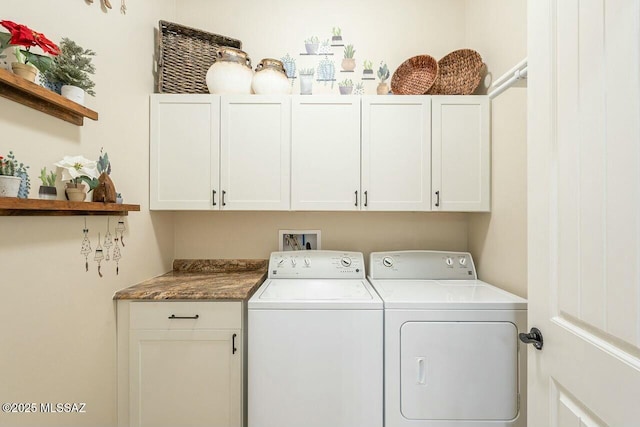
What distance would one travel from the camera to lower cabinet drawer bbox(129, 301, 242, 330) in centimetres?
156

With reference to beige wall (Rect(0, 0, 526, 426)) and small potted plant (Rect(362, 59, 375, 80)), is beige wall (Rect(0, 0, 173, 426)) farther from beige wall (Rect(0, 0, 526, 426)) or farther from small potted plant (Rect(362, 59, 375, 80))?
small potted plant (Rect(362, 59, 375, 80))

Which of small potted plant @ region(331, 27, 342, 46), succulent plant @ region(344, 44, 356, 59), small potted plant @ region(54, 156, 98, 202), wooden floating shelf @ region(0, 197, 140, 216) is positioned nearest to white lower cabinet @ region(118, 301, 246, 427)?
wooden floating shelf @ region(0, 197, 140, 216)

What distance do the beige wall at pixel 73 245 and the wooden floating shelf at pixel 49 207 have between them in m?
0.03

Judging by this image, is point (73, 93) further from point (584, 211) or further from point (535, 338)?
point (535, 338)

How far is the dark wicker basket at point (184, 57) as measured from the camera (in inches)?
75.6

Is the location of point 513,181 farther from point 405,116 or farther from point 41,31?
point 41,31

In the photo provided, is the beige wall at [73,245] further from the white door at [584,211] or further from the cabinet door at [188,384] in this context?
the white door at [584,211]

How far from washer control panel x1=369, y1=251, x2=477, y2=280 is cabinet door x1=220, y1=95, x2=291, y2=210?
78cm

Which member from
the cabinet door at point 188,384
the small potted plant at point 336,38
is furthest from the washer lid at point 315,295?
the small potted plant at point 336,38

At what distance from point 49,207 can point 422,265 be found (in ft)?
6.53

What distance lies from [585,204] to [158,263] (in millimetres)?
2192

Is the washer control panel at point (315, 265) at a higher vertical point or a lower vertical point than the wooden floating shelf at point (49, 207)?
lower

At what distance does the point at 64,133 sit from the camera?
1217 millimetres

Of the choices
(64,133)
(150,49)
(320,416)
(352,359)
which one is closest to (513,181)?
(352,359)
